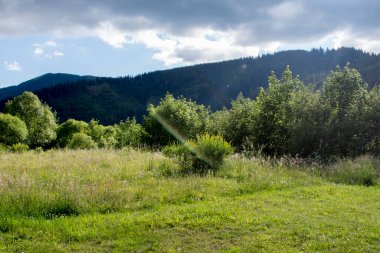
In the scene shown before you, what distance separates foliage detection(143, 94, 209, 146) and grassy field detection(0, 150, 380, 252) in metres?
19.5

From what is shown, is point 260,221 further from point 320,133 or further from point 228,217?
point 320,133

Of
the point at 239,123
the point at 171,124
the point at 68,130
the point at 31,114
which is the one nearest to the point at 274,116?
the point at 239,123

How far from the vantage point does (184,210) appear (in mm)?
8672

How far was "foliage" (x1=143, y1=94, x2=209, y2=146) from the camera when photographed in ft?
109

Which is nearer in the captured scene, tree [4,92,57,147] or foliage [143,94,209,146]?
foliage [143,94,209,146]

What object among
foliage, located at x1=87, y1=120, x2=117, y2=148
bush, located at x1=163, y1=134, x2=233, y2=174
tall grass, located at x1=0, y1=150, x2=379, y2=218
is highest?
bush, located at x1=163, y1=134, x2=233, y2=174

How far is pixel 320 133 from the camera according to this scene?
19828 millimetres

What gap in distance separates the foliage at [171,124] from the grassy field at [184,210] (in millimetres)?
19522

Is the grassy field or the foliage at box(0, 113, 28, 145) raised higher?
the foliage at box(0, 113, 28, 145)

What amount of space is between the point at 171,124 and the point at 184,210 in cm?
2503

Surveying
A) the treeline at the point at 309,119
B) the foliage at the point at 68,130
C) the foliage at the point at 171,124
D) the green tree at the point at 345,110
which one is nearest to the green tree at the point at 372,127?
the treeline at the point at 309,119

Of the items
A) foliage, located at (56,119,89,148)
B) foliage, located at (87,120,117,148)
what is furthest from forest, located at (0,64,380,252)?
foliage, located at (87,120,117,148)

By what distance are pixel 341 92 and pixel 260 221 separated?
1528 centimetres

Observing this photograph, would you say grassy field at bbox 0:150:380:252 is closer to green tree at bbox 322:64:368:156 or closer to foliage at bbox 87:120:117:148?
green tree at bbox 322:64:368:156
